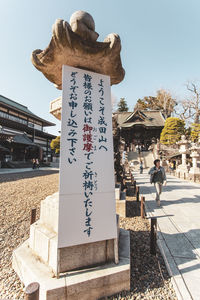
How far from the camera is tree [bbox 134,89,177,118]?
119 feet

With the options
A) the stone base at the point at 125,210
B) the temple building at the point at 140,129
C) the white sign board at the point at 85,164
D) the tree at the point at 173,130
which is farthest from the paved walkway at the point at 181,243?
the temple building at the point at 140,129

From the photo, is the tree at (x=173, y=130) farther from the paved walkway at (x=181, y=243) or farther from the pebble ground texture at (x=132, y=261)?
the pebble ground texture at (x=132, y=261)

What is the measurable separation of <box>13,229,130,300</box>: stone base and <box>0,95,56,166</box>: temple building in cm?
1797

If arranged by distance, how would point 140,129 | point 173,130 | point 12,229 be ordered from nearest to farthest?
1. point 12,229
2. point 173,130
3. point 140,129

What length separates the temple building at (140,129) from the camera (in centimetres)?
2408

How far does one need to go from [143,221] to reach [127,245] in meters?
1.96

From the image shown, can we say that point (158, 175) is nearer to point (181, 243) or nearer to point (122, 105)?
point (181, 243)

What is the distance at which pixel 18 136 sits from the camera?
863 inches

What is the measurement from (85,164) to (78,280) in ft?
4.56

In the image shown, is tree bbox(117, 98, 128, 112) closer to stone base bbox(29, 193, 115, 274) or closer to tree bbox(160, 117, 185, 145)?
tree bbox(160, 117, 185, 145)

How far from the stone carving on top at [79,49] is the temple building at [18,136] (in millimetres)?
17556

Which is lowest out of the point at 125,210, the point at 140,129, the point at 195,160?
the point at 125,210

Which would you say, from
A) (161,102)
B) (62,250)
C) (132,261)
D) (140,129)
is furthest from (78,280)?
(161,102)

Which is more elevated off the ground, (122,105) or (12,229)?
(122,105)
